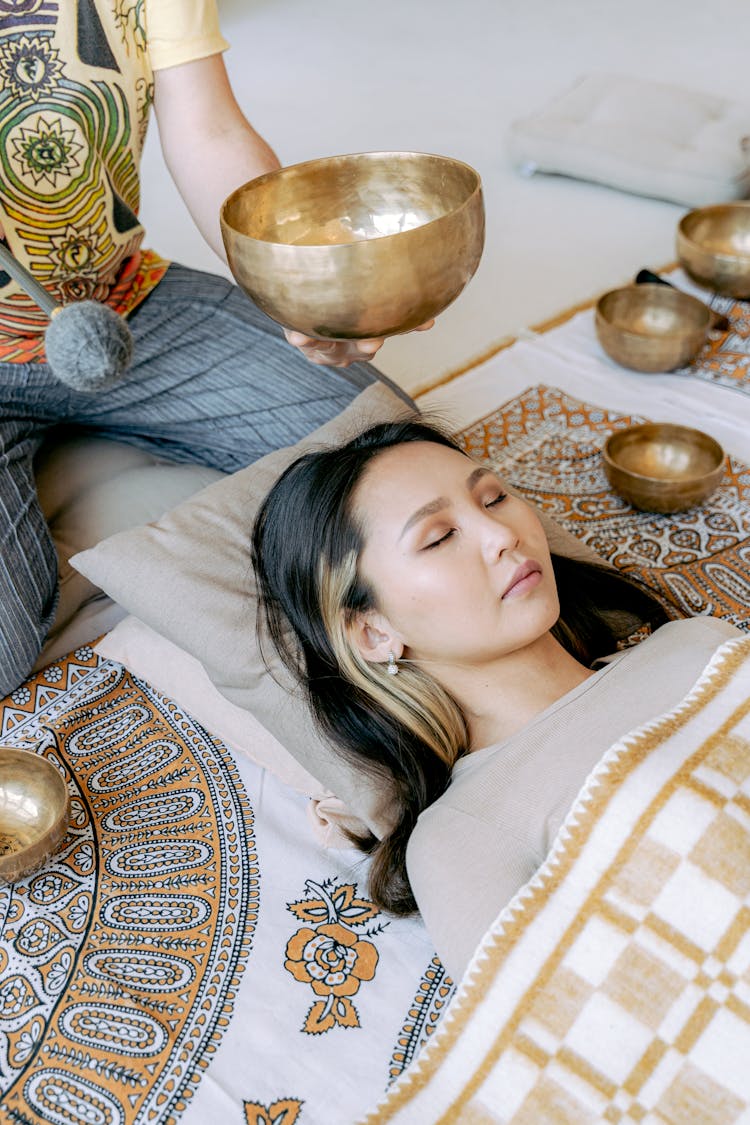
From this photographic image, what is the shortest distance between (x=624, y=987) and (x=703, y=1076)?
118mm

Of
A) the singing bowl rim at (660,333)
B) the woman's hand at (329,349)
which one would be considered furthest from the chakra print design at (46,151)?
the singing bowl rim at (660,333)

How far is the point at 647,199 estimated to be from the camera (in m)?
3.91

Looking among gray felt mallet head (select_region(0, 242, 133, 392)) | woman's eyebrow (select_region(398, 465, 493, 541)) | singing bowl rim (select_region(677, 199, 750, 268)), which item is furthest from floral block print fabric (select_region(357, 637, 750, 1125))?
singing bowl rim (select_region(677, 199, 750, 268))

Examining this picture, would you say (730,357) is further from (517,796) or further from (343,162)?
(517,796)

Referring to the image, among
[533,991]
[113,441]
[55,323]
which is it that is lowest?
[533,991]

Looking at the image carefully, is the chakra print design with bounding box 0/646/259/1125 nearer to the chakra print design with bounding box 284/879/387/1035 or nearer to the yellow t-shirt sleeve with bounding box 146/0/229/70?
the chakra print design with bounding box 284/879/387/1035

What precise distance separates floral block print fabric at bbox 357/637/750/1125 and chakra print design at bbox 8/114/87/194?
1.40 meters

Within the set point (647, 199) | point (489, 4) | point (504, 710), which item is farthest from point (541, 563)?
point (489, 4)

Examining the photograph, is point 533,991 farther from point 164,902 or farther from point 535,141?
point 535,141

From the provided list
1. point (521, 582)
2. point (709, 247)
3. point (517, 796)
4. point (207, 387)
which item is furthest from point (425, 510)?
point (709, 247)

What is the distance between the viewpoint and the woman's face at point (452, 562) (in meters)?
1.52

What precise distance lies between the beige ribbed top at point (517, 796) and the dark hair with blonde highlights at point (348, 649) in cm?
7

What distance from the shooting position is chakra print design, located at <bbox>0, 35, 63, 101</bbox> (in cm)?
186

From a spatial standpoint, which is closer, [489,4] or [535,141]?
[535,141]
